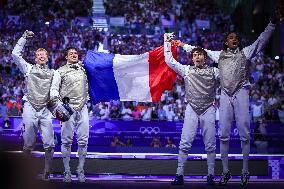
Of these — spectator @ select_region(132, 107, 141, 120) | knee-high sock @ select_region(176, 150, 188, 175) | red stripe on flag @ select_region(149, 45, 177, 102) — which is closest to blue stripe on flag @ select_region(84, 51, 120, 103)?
red stripe on flag @ select_region(149, 45, 177, 102)

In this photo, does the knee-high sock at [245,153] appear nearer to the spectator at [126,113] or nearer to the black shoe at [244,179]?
the black shoe at [244,179]

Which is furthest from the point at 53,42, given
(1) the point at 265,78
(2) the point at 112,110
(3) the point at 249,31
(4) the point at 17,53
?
(4) the point at 17,53

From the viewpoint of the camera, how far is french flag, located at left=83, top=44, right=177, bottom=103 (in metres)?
7.50

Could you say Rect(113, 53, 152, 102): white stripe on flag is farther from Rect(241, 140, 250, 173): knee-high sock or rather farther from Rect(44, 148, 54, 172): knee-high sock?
Rect(241, 140, 250, 173): knee-high sock

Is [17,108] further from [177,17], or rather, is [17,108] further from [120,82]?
[177,17]

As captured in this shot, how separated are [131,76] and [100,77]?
55 centimetres

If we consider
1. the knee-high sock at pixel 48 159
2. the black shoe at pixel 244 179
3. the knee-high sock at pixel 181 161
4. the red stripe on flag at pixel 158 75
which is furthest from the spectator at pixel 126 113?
the black shoe at pixel 244 179

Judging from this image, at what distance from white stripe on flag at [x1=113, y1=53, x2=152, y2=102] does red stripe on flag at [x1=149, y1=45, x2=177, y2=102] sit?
0.34 ft

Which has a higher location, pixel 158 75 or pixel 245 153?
pixel 158 75

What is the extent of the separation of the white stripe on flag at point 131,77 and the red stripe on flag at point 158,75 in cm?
10

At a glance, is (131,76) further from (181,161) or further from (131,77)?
(181,161)

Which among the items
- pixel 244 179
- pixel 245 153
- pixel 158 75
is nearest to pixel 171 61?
pixel 158 75

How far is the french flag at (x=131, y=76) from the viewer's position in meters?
7.50

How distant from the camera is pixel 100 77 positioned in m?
7.50
